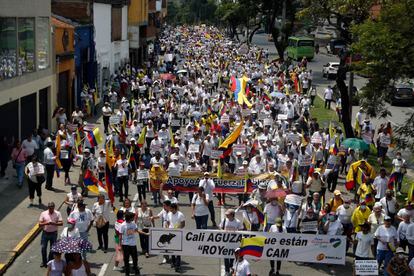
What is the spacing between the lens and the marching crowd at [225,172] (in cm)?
1434

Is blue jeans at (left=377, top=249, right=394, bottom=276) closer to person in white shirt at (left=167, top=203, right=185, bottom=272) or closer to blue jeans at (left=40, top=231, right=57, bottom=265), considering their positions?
person in white shirt at (left=167, top=203, right=185, bottom=272)

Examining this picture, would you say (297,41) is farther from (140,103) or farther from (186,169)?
(186,169)

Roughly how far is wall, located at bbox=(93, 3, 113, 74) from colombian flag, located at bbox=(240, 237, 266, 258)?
2897 cm

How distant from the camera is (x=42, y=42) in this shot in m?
29.3

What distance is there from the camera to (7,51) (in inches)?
976

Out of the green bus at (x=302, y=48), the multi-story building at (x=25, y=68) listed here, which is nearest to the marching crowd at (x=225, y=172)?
the multi-story building at (x=25, y=68)

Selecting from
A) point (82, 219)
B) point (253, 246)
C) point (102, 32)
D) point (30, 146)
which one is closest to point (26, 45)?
point (30, 146)

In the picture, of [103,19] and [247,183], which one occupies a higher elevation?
[103,19]

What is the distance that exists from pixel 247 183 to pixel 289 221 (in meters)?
4.02

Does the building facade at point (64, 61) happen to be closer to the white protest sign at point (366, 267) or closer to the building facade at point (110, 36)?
the building facade at point (110, 36)

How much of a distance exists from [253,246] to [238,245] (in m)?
0.29

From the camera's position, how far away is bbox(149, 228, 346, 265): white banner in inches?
554

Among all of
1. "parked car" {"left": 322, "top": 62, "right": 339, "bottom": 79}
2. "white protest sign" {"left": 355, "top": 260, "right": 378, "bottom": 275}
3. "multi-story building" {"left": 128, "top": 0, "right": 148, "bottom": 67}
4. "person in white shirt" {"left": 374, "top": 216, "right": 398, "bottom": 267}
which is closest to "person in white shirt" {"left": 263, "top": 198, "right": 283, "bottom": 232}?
"person in white shirt" {"left": 374, "top": 216, "right": 398, "bottom": 267}

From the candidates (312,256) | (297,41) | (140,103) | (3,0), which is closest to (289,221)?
(312,256)
